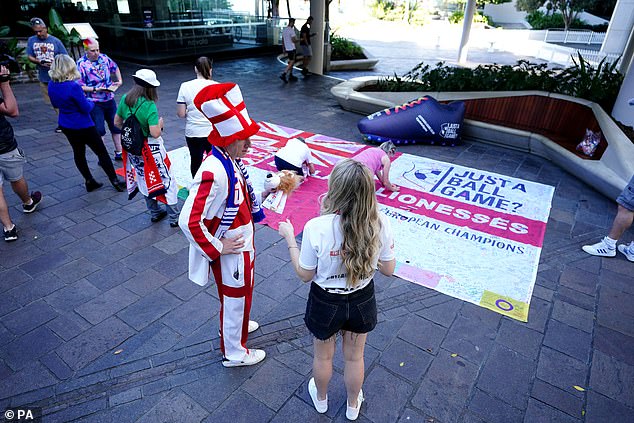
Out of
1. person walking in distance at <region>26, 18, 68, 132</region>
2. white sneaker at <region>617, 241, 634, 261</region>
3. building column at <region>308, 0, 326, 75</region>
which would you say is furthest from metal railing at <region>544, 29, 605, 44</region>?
person walking in distance at <region>26, 18, 68, 132</region>

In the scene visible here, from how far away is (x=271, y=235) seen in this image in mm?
4602

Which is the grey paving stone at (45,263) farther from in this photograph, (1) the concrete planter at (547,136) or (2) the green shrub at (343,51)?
(2) the green shrub at (343,51)

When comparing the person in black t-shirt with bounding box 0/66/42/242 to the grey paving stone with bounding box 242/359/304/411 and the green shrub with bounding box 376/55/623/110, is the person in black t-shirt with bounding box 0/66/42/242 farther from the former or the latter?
the green shrub with bounding box 376/55/623/110

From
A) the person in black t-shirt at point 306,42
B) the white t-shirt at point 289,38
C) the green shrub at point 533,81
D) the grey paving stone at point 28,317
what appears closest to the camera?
the grey paving stone at point 28,317

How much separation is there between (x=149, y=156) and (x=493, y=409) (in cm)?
388

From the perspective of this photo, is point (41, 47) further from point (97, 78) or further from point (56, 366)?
point (56, 366)

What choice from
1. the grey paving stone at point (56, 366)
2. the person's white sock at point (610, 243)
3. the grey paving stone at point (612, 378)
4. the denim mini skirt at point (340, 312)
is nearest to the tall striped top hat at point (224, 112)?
the denim mini skirt at point (340, 312)

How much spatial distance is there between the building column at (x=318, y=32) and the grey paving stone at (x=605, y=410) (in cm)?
1260

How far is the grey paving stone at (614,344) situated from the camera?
3094mm

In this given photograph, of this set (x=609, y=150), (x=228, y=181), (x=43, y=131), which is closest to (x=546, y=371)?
(x=228, y=181)

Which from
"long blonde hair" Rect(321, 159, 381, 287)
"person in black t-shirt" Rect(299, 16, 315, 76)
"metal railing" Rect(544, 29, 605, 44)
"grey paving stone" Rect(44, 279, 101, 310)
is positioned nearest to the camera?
"long blonde hair" Rect(321, 159, 381, 287)

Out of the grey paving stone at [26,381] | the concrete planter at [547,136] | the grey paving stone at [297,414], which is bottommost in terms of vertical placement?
the grey paving stone at [26,381]

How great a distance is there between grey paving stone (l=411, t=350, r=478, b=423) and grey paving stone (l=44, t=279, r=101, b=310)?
2.93 m

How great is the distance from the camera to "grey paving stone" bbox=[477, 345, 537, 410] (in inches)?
107
